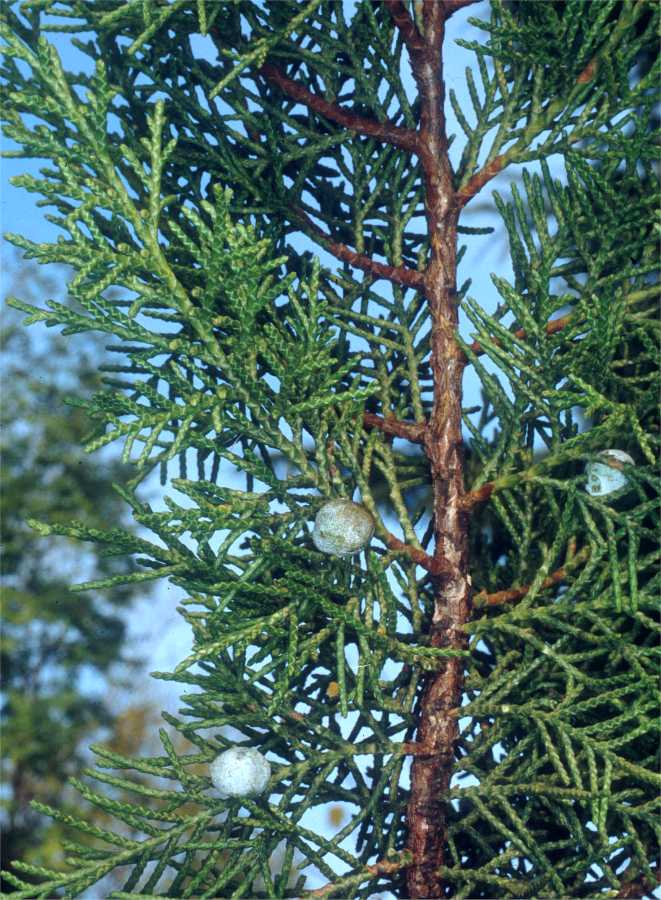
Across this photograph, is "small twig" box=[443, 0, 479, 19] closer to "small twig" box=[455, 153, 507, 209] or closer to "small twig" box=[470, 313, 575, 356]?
"small twig" box=[455, 153, 507, 209]

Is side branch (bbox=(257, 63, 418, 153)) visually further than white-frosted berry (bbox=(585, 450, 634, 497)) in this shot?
Yes

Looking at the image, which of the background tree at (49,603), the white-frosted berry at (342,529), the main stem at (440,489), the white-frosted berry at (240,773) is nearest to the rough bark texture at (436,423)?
the main stem at (440,489)

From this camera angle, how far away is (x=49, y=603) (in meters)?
9.77

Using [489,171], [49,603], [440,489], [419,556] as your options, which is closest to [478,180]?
[489,171]

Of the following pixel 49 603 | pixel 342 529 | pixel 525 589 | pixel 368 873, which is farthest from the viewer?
pixel 49 603

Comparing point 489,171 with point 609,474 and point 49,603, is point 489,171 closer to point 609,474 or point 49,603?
point 609,474

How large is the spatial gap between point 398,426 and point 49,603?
870 cm

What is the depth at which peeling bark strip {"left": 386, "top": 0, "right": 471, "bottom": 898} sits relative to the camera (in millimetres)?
1709

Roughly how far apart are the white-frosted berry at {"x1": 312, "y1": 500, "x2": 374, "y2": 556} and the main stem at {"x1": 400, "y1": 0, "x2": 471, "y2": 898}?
0.25m

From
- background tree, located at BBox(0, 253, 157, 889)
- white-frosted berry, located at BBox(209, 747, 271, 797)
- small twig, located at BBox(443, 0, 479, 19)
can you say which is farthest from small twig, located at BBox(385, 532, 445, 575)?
background tree, located at BBox(0, 253, 157, 889)

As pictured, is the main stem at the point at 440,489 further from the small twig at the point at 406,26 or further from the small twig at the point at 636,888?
the small twig at the point at 636,888

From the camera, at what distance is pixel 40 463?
413 inches

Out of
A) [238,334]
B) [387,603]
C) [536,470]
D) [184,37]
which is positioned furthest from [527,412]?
[184,37]

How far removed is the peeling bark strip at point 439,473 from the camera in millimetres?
1709
